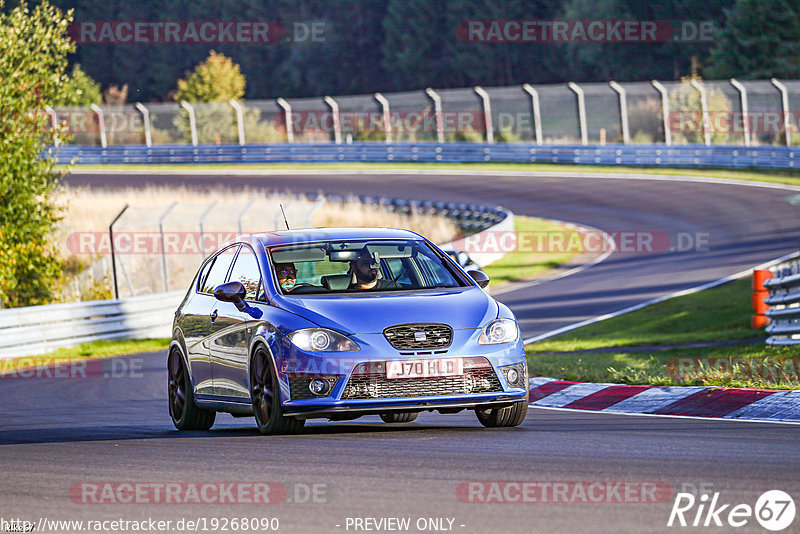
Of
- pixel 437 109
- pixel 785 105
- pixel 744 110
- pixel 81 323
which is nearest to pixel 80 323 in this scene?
pixel 81 323

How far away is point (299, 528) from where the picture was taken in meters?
5.88

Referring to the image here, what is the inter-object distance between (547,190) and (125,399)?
29.6 metres

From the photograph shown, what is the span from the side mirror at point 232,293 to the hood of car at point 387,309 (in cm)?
50

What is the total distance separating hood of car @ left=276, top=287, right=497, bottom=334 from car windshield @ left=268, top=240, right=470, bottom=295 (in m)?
0.33

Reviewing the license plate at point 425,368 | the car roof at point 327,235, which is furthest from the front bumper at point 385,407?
the car roof at point 327,235

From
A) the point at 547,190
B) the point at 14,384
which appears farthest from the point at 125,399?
the point at 547,190

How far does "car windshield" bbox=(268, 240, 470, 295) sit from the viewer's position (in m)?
9.81

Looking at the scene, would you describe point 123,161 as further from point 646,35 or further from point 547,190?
point 646,35

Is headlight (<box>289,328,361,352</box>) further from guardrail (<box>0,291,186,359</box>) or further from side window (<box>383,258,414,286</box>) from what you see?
guardrail (<box>0,291,186,359</box>)

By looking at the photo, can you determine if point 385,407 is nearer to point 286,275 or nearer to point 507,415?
point 507,415

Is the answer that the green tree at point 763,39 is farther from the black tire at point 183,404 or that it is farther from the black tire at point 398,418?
the black tire at point 183,404

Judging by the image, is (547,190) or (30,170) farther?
(547,190)

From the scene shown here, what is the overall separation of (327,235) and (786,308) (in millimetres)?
6485

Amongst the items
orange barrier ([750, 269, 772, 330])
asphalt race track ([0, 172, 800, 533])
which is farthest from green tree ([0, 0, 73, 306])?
orange barrier ([750, 269, 772, 330])
